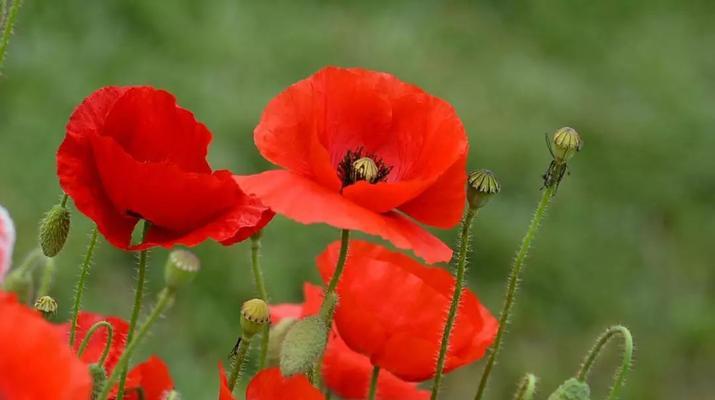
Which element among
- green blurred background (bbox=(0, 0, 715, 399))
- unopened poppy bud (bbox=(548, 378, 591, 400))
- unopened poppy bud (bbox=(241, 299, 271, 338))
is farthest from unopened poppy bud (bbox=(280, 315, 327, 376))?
green blurred background (bbox=(0, 0, 715, 399))

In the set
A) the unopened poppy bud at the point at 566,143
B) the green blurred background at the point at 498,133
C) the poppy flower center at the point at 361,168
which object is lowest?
the green blurred background at the point at 498,133

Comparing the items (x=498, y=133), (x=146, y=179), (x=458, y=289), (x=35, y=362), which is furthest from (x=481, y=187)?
(x=498, y=133)

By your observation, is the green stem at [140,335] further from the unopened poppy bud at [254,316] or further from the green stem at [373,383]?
the green stem at [373,383]

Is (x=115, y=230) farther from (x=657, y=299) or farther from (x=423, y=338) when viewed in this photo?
(x=657, y=299)

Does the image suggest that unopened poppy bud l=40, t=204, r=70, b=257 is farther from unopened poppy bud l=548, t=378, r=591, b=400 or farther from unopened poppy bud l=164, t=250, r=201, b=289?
unopened poppy bud l=548, t=378, r=591, b=400

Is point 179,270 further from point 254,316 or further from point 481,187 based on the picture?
point 481,187

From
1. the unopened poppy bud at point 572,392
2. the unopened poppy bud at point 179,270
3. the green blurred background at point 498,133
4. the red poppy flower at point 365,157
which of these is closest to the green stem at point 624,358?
the unopened poppy bud at point 572,392

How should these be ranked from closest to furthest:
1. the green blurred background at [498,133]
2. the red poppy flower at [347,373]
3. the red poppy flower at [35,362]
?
the red poppy flower at [35,362] < the red poppy flower at [347,373] < the green blurred background at [498,133]
